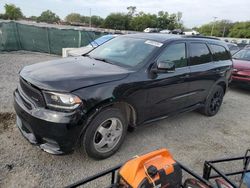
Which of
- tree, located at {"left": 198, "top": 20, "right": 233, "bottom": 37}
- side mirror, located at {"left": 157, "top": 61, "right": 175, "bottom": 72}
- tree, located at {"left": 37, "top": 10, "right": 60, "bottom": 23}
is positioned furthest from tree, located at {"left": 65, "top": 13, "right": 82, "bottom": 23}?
side mirror, located at {"left": 157, "top": 61, "right": 175, "bottom": 72}

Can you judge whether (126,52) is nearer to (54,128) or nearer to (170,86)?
(170,86)

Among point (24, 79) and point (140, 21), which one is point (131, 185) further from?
point (140, 21)

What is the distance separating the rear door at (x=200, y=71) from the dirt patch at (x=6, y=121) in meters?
3.16

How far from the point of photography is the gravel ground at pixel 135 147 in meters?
2.78

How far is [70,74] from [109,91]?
53 centimetres

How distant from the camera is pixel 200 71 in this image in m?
4.37

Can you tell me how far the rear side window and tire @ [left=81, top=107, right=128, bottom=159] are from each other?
2785 millimetres

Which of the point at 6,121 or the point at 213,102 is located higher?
the point at 213,102

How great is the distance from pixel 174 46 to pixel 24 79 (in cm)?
236

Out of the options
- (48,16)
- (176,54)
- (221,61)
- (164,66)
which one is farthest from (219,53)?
(48,16)

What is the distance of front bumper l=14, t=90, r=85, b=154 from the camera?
2.59 metres

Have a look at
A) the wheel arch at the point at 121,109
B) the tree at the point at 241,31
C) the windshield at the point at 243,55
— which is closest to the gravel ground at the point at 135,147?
the wheel arch at the point at 121,109

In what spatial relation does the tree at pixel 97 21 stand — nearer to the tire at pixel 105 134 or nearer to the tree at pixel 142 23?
the tree at pixel 142 23

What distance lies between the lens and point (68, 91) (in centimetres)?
262
